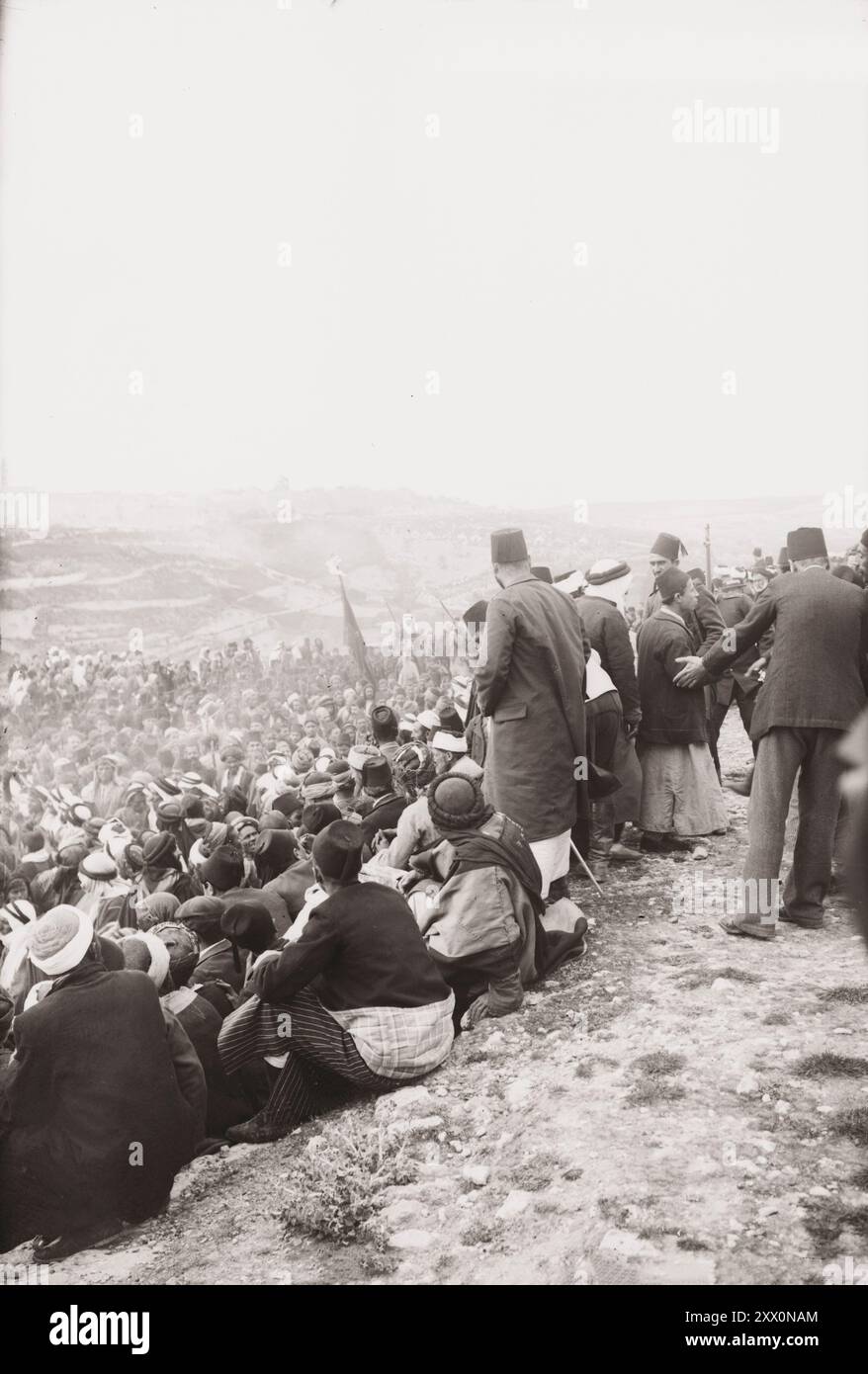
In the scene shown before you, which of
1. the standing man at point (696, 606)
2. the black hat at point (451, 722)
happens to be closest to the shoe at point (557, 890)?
the black hat at point (451, 722)

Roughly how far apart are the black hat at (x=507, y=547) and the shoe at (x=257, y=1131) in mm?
Result: 2784

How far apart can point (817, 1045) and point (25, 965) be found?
338 cm

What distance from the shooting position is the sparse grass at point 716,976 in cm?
484

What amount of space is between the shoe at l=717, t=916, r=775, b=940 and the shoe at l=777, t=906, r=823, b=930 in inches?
7.6

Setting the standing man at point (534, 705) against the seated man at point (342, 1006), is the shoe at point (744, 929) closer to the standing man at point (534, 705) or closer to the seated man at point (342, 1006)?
the standing man at point (534, 705)

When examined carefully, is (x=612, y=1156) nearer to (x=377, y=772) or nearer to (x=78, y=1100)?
(x=78, y=1100)

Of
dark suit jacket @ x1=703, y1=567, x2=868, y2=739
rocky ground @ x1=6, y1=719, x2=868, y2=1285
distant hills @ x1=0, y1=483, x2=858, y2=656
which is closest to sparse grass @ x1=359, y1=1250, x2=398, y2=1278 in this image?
rocky ground @ x1=6, y1=719, x2=868, y2=1285

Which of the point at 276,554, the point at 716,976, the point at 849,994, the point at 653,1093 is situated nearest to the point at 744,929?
the point at 716,976

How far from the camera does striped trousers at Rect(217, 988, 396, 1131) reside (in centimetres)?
449

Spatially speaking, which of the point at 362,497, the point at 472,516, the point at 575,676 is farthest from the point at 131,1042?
the point at 362,497

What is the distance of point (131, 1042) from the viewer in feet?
13.1

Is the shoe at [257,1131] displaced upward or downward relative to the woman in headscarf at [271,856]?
downward

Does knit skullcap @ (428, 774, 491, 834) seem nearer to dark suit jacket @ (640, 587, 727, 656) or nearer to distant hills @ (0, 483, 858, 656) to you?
dark suit jacket @ (640, 587, 727, 656)

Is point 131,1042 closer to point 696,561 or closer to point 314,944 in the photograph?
point 314,944
